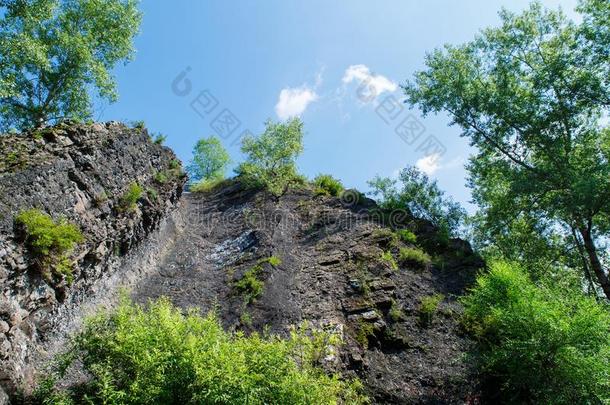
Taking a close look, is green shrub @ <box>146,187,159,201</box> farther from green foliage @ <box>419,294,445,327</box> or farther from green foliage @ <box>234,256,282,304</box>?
green foliage @ <box>419,294,445,327</box>

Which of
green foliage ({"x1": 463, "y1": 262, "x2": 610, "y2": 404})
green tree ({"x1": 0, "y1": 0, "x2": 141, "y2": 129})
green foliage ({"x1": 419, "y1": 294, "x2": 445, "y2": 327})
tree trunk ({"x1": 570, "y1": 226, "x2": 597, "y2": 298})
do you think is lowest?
tree trunk ({"x1": 570, "y1": 226, "x2": 597, "y2": 298})

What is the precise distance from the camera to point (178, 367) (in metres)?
6.12

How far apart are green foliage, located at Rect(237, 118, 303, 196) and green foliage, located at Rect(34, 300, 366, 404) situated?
14023mm

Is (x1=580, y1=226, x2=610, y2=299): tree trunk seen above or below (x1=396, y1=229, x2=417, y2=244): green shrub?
below

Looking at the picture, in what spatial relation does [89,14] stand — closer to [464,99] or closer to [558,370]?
[464,99]

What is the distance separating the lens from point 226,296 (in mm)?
12016

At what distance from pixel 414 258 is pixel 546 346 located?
6663 millimetres

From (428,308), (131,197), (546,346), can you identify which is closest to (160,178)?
(131,197)

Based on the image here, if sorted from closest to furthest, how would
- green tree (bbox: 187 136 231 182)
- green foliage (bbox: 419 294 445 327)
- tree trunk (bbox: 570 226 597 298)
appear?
1. green foliage (bbox: 419 294 445 327)
2. tree trunk (bbox: 570 226 597 298)
3. green tree (bbox: 187 136 231 182)

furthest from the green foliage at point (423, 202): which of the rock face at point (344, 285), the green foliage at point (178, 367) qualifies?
the green foliage at point (178, 367)

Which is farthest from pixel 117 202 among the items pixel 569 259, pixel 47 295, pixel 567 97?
pixel 569 259

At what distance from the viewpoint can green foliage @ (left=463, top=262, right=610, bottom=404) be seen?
768 centimetres

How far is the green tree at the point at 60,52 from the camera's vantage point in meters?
15.1

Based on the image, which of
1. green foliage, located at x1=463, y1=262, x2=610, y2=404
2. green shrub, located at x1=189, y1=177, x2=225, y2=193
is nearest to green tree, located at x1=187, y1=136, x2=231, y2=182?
green shrub, located at x1=189, y1=177, x2=225, y2=193
